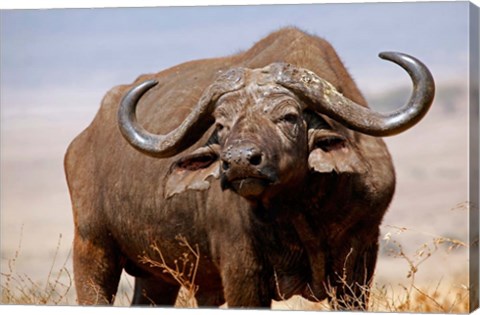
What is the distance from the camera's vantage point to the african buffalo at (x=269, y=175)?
10.1 meters

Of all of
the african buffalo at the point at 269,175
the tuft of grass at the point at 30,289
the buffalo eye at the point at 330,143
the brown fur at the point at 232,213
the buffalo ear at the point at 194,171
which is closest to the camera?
the african buffalo at the point at 269,175

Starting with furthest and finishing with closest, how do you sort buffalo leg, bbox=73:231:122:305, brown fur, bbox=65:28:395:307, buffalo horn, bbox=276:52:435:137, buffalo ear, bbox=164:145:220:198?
buffalo leg, bbox=73:231:122:305 → brown fur, bbox=65:28:395:307 → buffalo ear, bbox=164:145:220:198 → buffalo horn, bbox=276:52:435:137

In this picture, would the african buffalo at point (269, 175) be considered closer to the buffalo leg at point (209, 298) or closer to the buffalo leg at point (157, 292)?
the buffalo leg at point (209, 298)

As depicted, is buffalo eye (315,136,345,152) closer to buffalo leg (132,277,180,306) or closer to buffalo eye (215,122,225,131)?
buffalo eye (215,122,225,131)

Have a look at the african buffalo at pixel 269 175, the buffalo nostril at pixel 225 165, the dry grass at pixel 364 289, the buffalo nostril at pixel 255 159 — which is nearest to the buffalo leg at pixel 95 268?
the dry grass at pixel 364 289

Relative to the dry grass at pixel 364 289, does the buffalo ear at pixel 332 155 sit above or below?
above

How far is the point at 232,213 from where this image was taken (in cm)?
1085

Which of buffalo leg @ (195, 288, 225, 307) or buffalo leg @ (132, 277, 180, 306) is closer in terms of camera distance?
buffalo leg @ (195, 288, 225, 307)

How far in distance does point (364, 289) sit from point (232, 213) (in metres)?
1.01

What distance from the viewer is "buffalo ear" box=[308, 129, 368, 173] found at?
10.2m

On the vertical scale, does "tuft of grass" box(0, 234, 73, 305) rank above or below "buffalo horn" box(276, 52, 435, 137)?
below

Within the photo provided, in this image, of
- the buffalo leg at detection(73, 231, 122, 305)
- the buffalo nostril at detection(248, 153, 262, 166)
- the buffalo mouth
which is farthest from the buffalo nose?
the buffalo leg at detection(73, 231, 122, 305)

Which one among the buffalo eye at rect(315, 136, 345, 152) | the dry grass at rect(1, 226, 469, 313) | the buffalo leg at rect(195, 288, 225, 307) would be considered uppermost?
the buffalo eye at rect(315, 136, 345, 152)

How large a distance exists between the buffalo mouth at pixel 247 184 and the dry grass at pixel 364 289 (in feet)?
2.89
